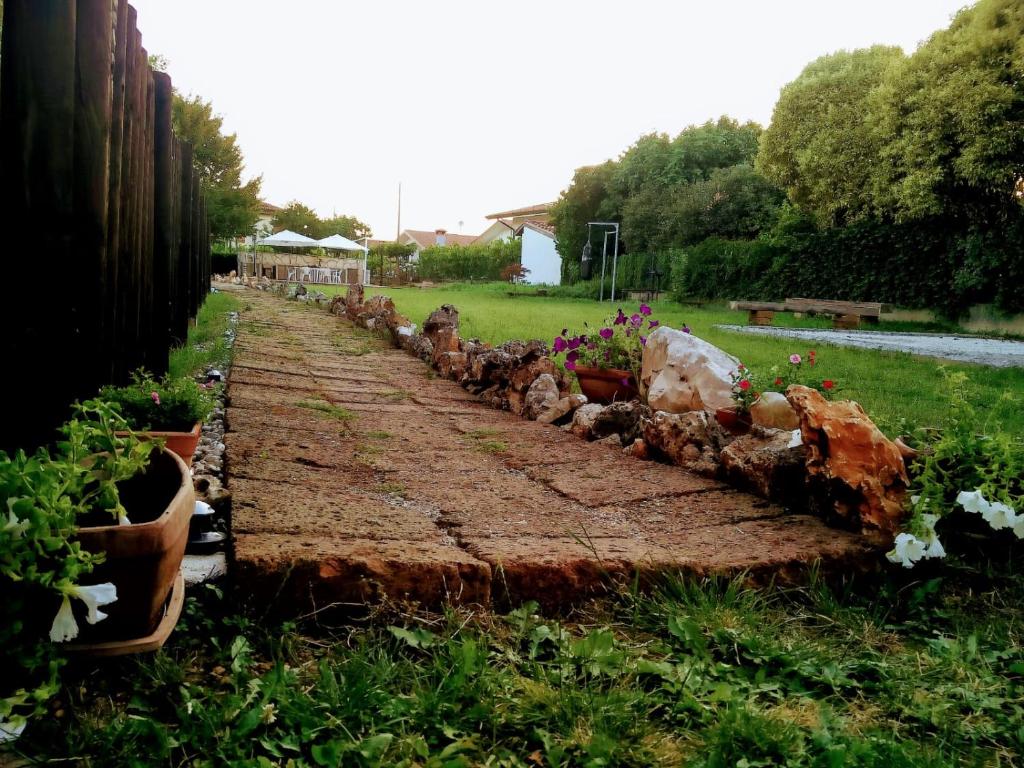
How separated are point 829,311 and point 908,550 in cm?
1323

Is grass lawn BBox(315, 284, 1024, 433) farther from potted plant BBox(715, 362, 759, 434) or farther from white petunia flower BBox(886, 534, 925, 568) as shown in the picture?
white petunia flower BBox(886, 534, 925, 568)

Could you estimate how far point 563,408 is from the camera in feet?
13.4

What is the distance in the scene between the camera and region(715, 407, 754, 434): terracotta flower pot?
11.2ft

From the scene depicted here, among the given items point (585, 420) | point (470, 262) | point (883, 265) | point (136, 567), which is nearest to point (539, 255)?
point (470, 262)

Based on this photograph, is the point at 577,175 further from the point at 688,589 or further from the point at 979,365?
the point at 688,589

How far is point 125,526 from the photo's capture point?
133 centimetres

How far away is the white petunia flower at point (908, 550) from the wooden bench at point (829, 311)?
11.6 meters

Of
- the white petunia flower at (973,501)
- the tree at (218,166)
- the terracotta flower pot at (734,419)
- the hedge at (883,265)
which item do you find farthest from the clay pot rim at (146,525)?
the tree at (218,166)

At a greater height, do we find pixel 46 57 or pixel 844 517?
pixel 46 57

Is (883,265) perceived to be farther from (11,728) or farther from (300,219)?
(300,219)

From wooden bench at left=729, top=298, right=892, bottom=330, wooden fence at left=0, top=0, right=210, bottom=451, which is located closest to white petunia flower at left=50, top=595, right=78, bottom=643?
wooden fence at left=0, top=0, right=210, bottom=451

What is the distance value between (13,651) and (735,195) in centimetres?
2528

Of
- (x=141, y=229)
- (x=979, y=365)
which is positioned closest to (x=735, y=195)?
(x=979, y=365)

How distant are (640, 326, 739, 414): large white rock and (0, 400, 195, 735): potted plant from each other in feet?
8.60
